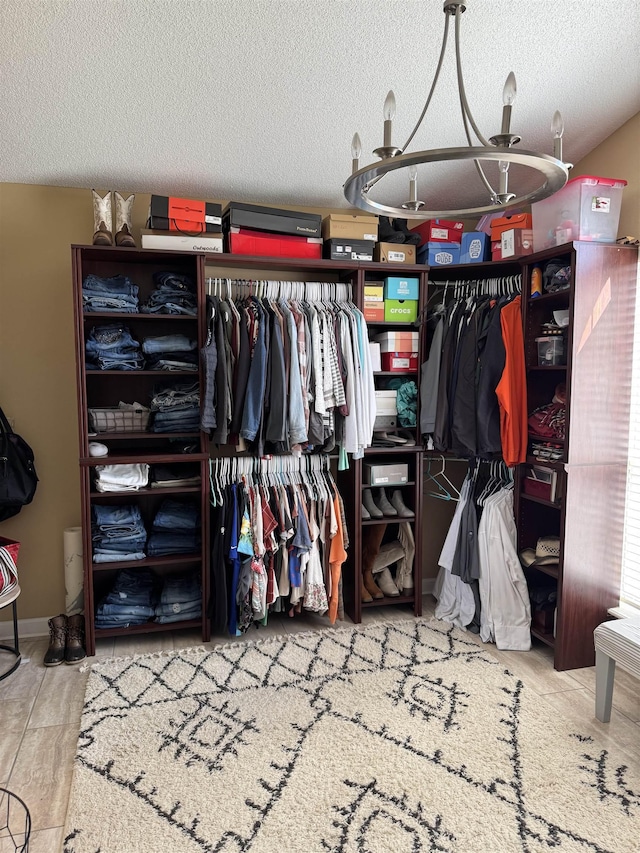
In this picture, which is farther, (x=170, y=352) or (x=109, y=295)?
(x=170, y=352)

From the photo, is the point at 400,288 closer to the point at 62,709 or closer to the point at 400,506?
the point at 400,506

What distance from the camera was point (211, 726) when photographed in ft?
8.48

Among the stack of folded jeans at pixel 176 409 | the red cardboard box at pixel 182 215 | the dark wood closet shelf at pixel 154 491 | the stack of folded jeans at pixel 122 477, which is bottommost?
the dark wood closet shelf at pixel 154 491

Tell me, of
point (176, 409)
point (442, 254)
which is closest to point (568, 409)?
point (442, 254)

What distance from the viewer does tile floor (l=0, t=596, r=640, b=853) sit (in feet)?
7.18

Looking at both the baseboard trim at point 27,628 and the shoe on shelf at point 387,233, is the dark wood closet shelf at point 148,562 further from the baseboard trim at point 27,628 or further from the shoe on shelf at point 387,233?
the shoe on shelf at point 387,233

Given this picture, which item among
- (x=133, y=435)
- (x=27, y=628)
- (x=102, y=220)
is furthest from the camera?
(x=27, y=628)

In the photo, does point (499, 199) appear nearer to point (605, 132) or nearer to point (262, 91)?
point (262, 91)

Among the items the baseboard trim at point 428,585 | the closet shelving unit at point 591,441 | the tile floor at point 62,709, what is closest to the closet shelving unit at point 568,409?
the closet shelving unit at point 591,441

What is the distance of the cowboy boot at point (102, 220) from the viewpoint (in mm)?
3115

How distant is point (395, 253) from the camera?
3.65 meters

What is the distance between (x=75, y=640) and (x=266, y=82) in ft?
9.56

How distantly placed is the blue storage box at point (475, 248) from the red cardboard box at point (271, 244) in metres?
0.86

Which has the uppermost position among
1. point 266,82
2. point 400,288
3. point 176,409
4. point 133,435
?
point 266,82
